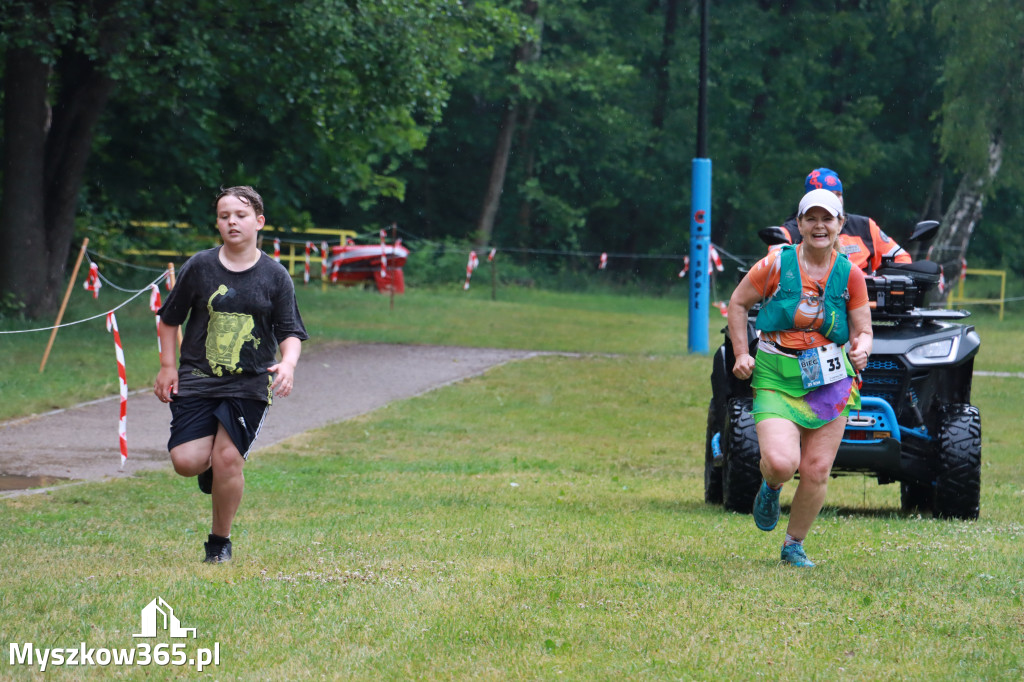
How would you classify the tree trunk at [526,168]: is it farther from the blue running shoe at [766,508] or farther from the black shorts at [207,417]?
the black shorts at [207,417]

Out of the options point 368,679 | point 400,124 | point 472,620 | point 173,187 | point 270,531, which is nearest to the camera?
point 368,679

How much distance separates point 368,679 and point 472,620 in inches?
29.5

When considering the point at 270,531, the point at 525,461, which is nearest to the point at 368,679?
the point at 270,531

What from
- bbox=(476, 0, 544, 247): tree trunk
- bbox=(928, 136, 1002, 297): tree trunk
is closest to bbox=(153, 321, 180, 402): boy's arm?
bbox=(928, 136, 1002, 297): tree trunk

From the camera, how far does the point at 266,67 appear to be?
2222 centimetres

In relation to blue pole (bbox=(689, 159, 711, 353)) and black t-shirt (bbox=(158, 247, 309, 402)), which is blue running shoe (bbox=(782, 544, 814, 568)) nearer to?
black t-shirt (bbox=(158, 247, 309, 402))

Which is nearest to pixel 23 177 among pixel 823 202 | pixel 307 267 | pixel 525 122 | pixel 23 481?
pixel 23 481

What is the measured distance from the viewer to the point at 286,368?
5.75 meters

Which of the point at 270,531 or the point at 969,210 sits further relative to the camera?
the point at 969,210

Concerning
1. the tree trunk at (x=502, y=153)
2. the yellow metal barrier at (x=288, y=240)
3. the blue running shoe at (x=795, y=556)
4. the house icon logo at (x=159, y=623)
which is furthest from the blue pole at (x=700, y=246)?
the tree trunk at (x=502, y=153)

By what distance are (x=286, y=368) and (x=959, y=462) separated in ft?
15.0

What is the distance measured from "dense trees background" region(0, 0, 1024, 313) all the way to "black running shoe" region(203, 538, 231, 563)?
15027 millimetres

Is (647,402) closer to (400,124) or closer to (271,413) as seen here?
(271,413)

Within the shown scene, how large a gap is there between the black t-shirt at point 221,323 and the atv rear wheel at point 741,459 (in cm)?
356
